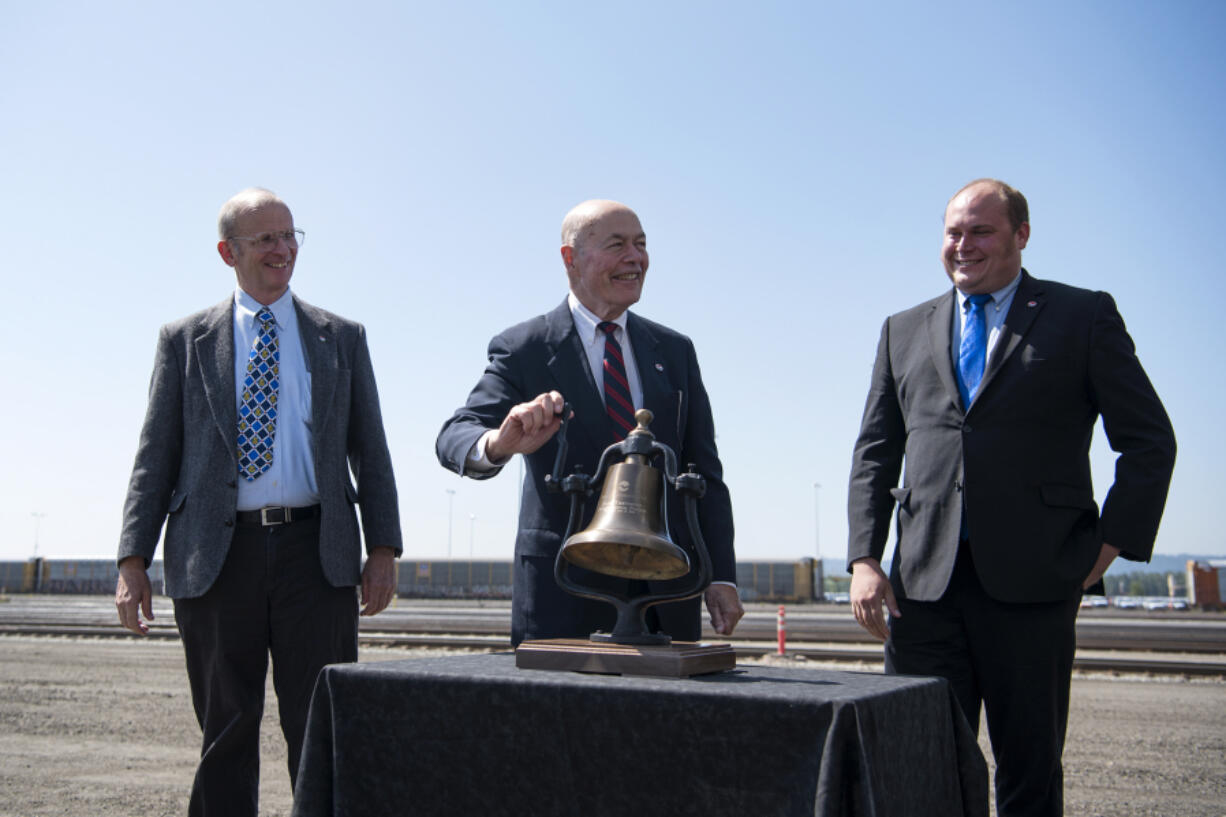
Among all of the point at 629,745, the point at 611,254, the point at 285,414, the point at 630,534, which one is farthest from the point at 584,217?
the point at 629,745

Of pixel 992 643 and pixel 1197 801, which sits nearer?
pixel 992 643

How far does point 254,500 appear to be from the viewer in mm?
3105

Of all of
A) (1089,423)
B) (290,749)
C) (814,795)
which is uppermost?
(1089,423)

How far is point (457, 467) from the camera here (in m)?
2.47

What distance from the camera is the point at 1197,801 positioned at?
5262mm

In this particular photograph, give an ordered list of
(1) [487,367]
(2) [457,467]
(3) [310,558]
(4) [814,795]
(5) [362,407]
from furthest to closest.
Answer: (5) [362,407] < (3) [310,558] < (1) [487,367] < (2) [457,467] < (4) [814,795]

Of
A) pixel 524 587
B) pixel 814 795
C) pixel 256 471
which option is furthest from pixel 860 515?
pixel 256 471

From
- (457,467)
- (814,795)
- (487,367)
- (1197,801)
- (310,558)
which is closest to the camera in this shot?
(814,795)

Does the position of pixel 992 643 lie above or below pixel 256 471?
below

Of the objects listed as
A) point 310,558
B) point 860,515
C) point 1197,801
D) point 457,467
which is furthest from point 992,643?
point 1197,801

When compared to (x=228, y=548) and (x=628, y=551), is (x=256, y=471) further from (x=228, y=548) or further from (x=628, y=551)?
(x=628, y=551)

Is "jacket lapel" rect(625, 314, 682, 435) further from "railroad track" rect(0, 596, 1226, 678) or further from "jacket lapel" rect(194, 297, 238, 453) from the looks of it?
"railroad track" rect(0, 596, 1226, 678)

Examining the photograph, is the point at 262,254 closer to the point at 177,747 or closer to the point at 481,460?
the point at 481,460

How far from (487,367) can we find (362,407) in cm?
73
